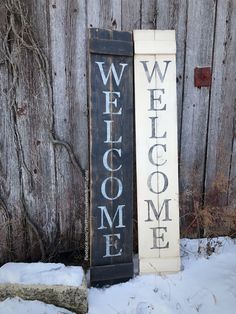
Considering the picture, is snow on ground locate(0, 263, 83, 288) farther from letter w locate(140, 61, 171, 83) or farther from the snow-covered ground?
letter w locate(140, 61, 171, 83)

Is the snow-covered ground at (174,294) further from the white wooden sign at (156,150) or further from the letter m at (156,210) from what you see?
the letter m at (156,210)

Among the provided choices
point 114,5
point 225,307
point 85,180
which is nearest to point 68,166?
point 85,180

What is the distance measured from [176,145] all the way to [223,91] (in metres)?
0.57

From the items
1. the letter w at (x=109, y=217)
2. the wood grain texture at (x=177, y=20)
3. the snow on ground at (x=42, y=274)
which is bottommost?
the snow on ground at (x=42, y=274)

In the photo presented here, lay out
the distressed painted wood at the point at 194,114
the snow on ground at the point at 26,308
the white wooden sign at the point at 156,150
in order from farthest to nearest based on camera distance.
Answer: the distressed painted wood at the point at 194,114 < the white wooden sign at the point at 156,150 < the snow on ground at the point at 26,308

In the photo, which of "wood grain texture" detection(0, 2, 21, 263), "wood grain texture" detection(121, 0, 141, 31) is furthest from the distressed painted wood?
"wood grain texture" detection(0, 2, 21, 263)

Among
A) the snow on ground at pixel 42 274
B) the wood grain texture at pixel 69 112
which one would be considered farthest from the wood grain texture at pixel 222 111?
the snow on ground at pixel 42 274

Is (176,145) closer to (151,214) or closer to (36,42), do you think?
(151,214)

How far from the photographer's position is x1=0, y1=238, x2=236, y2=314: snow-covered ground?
2377mm

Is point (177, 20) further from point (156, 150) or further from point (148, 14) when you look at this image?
point (156, 150)

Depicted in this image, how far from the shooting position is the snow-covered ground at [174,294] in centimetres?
238

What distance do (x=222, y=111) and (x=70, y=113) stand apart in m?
1.09

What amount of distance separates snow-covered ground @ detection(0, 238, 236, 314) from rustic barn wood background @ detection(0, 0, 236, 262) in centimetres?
38

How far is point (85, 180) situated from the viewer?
9.25 feet
